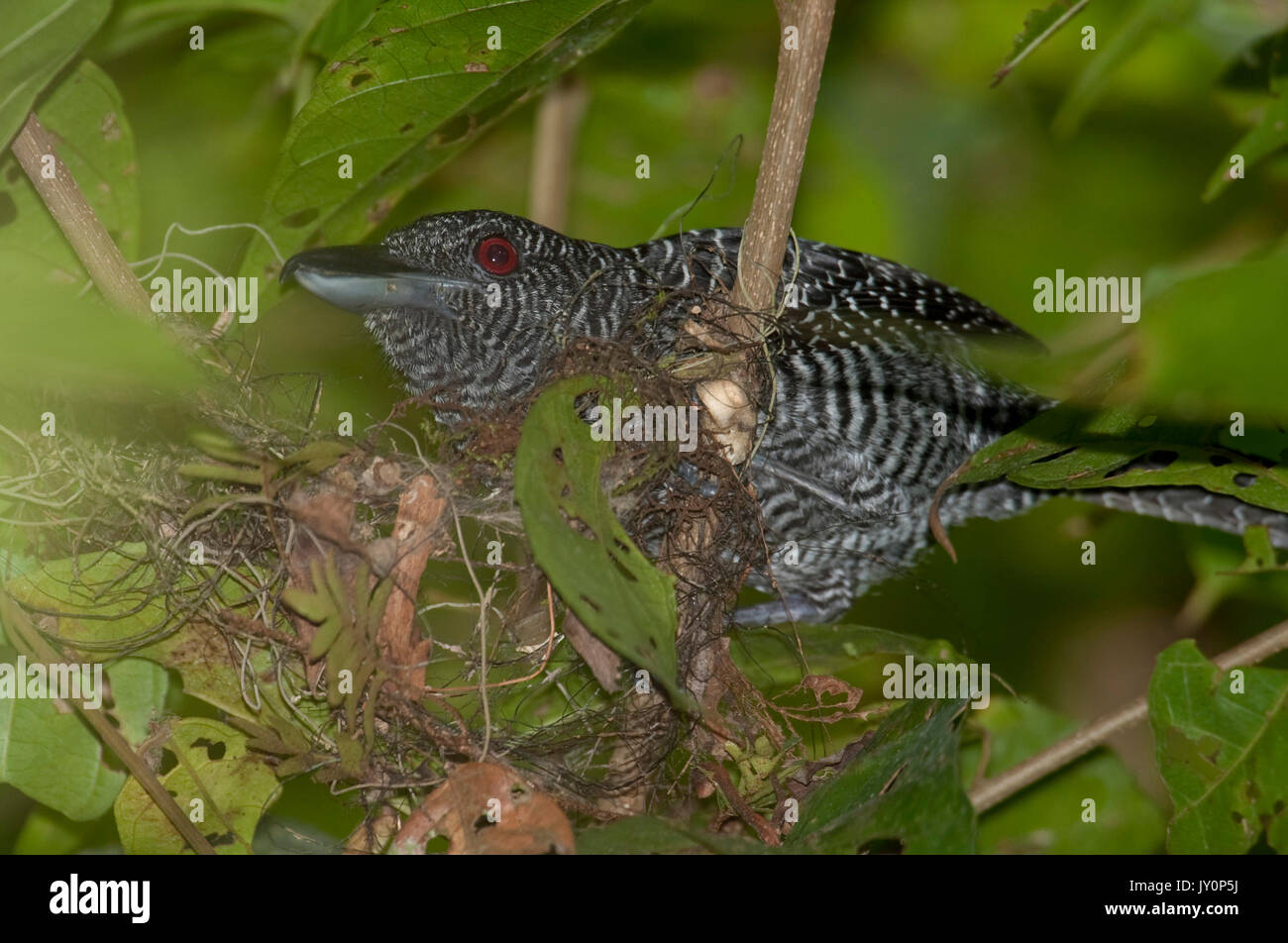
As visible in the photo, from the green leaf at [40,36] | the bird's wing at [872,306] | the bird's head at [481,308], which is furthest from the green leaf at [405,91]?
the bird's wing at [872,306]

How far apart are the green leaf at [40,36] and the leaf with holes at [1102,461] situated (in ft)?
5.34

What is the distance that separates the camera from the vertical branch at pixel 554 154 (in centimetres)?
379

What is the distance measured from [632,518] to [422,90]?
3.17ft

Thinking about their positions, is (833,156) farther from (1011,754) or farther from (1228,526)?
(1011,754)

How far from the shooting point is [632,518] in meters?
2.46

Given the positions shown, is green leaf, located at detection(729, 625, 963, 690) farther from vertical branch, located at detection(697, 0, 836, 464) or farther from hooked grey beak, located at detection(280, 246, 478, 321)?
hooked grey beak, located at detection(280, 246, 478, 321)

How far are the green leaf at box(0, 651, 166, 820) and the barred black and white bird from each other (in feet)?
3.12

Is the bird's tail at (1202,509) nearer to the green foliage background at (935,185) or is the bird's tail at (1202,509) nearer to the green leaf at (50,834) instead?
the green foliage background at (935,185)

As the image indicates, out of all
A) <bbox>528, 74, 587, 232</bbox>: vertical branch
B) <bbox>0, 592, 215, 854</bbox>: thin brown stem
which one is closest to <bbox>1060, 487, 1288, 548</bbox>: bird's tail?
<bbox>528, 74, 587, 232</bbox>: vertical branch

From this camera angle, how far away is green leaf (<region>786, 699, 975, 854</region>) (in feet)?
5.65

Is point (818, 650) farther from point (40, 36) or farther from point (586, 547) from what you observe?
point (40, 36)

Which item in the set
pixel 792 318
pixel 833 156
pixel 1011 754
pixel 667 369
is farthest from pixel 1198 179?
pixel 667 369

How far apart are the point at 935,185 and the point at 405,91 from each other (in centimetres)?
228

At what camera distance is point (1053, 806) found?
303cm
